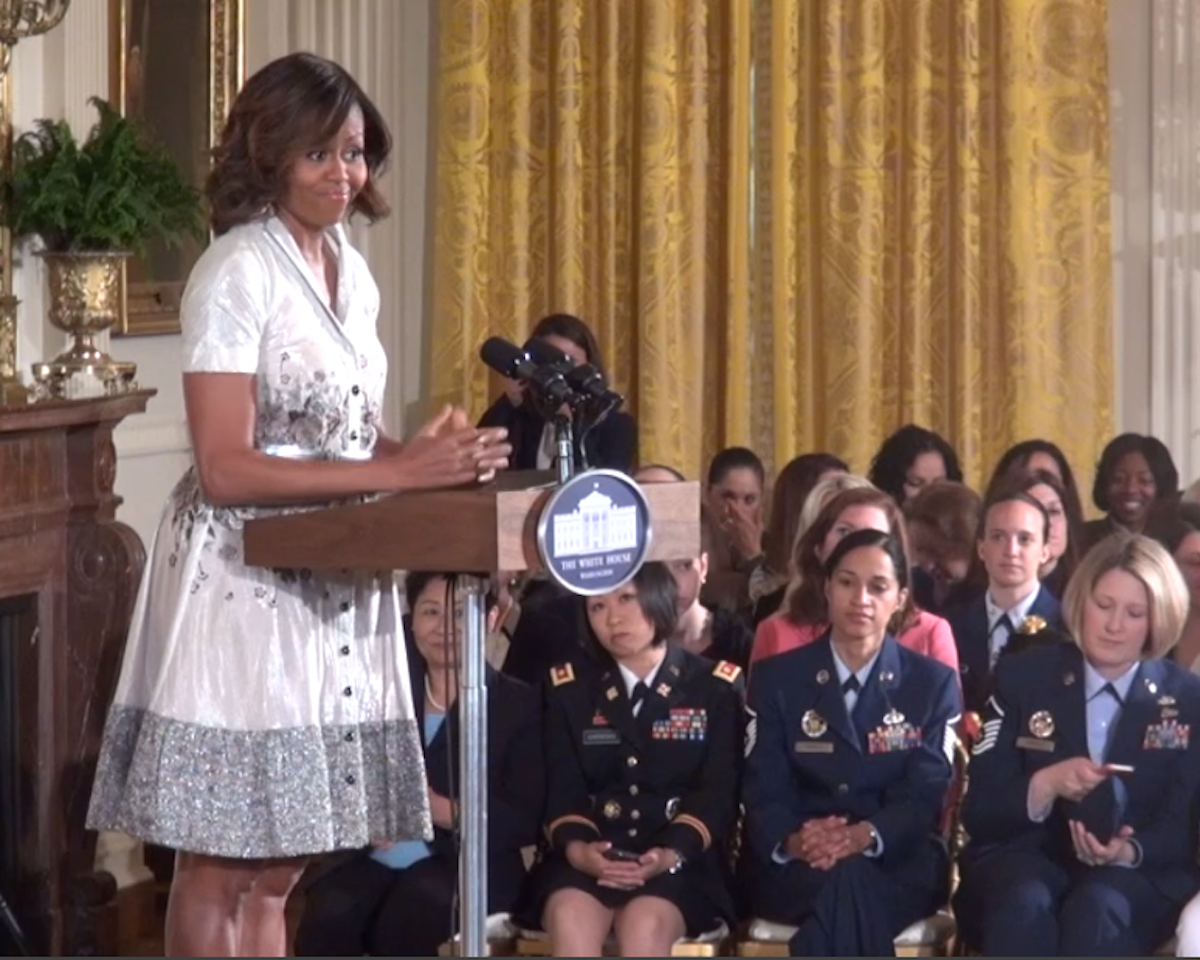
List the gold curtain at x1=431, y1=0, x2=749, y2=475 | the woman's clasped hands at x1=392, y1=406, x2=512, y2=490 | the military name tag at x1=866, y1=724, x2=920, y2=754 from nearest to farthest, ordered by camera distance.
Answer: the woman's clasped hands at x1=392, y1=406, x2=512, y2=490, the military name tag at x1=866, y1=724, x2=920, y2=754, the gold curtain at x1=431, y1=0, x2=749, y2=475

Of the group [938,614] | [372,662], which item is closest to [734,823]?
[938,614]

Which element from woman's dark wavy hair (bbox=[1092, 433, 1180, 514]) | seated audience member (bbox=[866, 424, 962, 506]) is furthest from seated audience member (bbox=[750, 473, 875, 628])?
woman's dark wavy hair (bbox=[1092, 433, 1180, 514])

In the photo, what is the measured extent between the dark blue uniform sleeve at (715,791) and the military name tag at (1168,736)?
76 centimetres

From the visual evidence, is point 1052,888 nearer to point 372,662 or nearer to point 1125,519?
point 372,662

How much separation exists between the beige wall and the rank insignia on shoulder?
5.07 feet

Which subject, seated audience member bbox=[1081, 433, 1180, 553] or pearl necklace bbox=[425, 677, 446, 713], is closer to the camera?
pearl necklace bbox=[425, 677, 446, 713]

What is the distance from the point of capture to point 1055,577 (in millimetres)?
5117

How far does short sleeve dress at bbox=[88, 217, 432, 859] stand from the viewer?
2.71m

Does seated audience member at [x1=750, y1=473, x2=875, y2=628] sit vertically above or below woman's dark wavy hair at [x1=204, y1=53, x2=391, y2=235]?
below

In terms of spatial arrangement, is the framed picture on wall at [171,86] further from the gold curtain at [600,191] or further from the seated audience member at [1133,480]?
the seated audience member at [1133,480]

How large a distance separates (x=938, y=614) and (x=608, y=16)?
7.89ft

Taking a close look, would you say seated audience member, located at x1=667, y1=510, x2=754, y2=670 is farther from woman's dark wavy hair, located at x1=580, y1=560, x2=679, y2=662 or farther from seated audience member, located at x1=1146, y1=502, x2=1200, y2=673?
seated audience member, located at x1=1146, y1=502, x2=1200, y2=673

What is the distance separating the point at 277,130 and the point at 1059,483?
3174 millimetres

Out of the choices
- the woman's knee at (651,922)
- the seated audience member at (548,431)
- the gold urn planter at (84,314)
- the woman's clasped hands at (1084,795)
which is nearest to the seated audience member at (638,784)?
the woman's knee at (651,922)
